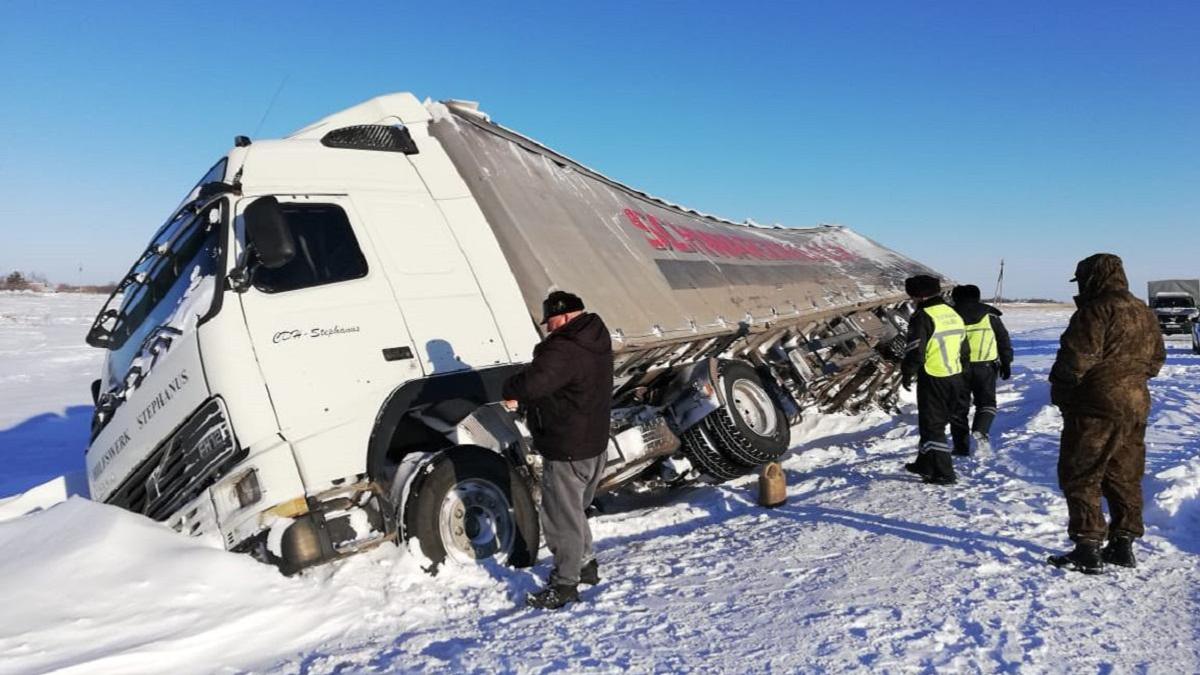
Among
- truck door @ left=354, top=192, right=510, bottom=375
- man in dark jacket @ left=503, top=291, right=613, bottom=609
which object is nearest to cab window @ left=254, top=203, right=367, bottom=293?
truck door @ left=354, top=192, right=510, bottom=375

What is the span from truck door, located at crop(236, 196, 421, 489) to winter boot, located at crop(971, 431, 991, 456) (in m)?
5.11

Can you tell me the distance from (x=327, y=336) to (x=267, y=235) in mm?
637

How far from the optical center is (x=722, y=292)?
25.1 ft

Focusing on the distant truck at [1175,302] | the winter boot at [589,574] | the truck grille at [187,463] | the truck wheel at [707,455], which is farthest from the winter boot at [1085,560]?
the distant truck at [1175,302]

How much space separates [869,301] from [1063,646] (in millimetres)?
7911

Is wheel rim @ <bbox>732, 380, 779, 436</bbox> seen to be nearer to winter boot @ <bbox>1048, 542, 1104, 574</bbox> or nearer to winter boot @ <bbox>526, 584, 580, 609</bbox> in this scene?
winter boot @ <bbox>1048, 542, 1104, 574</bbox>

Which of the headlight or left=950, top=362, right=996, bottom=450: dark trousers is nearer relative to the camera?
the headlight

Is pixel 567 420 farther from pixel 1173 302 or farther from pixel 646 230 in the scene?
pixel 1173 302

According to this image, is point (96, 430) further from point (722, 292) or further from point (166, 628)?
point (722, 292)

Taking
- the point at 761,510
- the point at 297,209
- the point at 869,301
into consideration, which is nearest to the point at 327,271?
the point at 297,209

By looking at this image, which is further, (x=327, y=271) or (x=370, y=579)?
(x=327, y=271)

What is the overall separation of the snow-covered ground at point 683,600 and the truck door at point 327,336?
71 cm

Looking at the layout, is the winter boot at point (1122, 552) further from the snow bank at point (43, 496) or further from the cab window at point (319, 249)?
the snow bank at point (43, 496)

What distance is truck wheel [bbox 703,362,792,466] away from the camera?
6.23 metres
